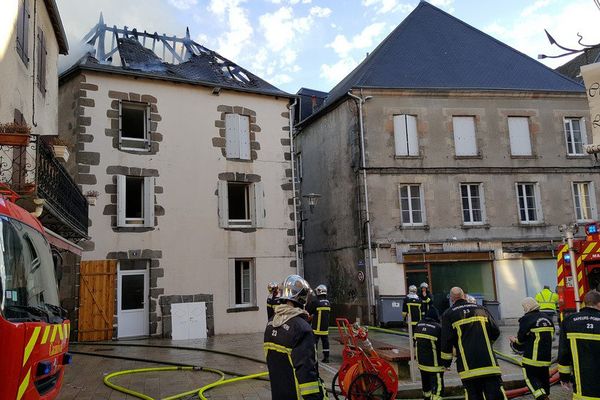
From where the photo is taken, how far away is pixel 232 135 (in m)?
17.9

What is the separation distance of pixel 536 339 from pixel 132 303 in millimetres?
12064

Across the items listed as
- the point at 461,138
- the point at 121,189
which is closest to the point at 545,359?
the point at 121,189

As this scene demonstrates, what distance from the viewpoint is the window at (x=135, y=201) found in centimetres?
1578

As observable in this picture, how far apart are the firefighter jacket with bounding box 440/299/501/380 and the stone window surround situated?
11469 mm

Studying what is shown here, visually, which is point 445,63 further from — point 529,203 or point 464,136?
point 529,203

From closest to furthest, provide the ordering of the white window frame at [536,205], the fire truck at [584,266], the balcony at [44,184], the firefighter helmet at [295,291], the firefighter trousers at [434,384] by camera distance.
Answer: the firefighter helmet at [295,291]
the firefighter trousers at [434,384]
the balcony at [44,184]
the fire truck at [584,266]
the white window frame at [536,205]

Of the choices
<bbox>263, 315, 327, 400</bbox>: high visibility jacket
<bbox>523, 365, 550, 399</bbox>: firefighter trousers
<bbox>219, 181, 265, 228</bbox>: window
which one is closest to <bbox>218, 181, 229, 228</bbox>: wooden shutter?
<bbox>219, 181, 265, 228</bbox>: window

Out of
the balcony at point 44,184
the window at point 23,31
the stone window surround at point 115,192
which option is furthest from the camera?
the stone window surround at point 115,192

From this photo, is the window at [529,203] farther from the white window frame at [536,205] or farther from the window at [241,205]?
the window at [241,205]

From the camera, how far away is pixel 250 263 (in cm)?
1759

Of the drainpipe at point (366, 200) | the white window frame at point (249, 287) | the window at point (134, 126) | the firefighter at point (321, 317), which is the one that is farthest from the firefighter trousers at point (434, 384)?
the window at point (134, 126)

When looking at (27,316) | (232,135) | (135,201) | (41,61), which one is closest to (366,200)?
(232,135)

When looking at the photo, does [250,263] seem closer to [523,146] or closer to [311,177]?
[311,177]

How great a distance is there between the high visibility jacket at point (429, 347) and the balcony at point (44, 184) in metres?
5.31
